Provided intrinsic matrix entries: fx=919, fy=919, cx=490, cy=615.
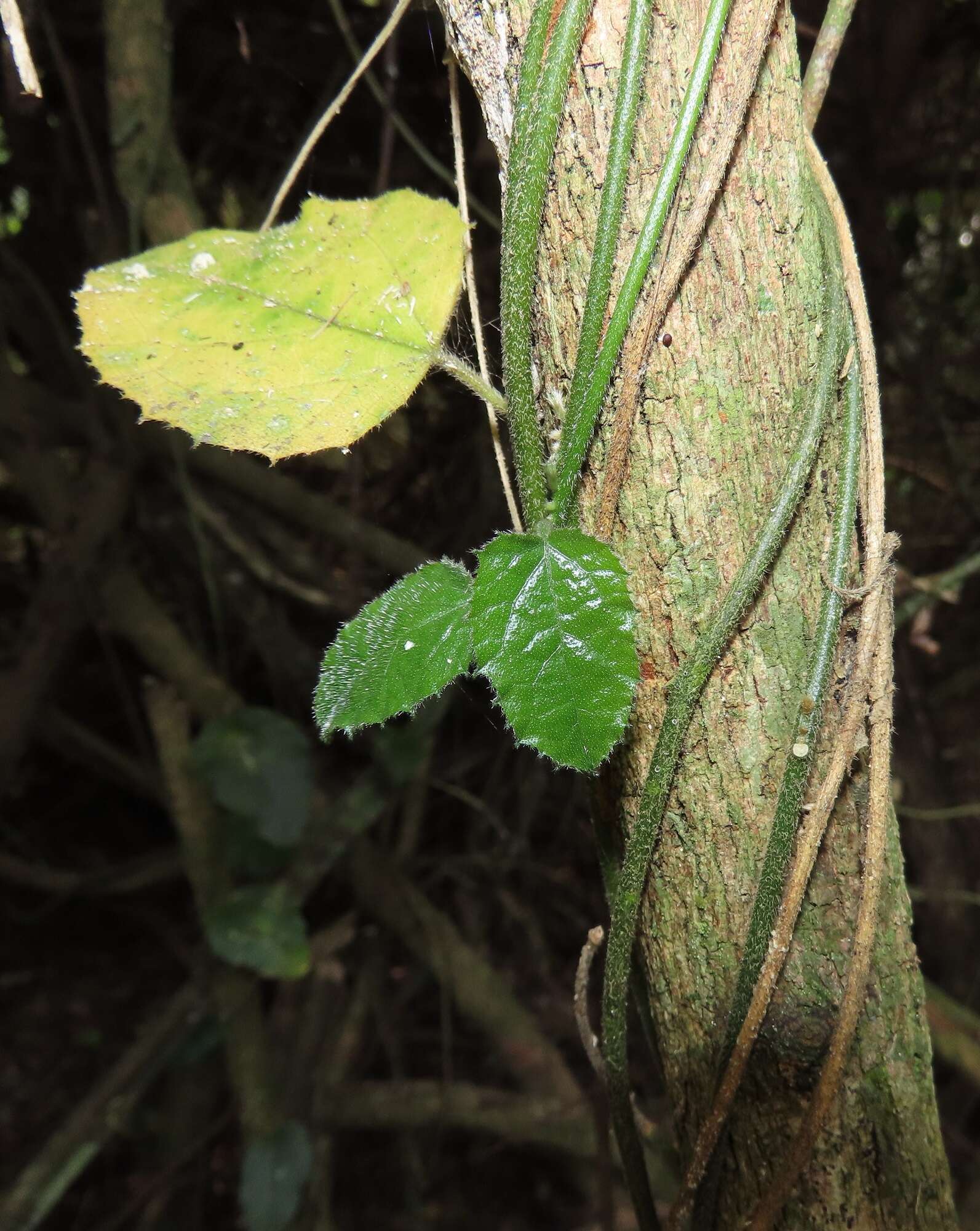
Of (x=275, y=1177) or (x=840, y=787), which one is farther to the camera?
(x=275, y=1177)

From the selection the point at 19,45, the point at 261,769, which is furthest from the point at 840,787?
the point at 261,769

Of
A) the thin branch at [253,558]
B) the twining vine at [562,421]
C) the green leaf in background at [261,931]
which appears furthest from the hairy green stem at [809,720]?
the thin branch at [253,558]

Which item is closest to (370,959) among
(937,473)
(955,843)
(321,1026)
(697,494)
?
(321,1026)

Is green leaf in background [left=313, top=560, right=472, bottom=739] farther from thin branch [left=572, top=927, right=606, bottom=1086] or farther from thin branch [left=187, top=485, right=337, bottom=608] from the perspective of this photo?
thin branch [left=187, top=485, right=337, bottom=608]

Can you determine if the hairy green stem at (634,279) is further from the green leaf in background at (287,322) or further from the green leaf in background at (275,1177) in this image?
the green leaf in background at (275,1177)

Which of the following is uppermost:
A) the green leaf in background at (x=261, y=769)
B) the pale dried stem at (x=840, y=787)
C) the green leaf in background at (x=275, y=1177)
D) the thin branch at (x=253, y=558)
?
the pale dried stem at (x=840, y=787)

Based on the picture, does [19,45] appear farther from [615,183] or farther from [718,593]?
[718,593]
